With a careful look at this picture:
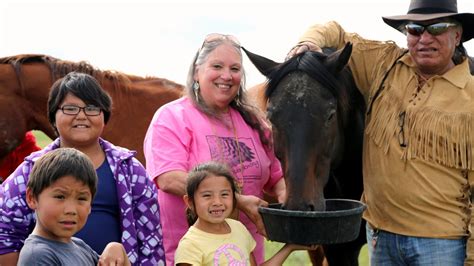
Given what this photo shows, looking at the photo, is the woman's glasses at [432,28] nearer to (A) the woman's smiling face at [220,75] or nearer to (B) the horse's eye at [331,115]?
(B) the horse's eye at [331,115]

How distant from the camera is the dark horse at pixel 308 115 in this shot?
3.49m

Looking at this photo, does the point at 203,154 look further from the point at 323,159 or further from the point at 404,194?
the point at 404,194

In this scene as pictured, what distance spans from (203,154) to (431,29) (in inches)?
53.4

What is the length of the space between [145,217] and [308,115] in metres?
0.96

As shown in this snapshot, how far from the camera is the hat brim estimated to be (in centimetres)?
371

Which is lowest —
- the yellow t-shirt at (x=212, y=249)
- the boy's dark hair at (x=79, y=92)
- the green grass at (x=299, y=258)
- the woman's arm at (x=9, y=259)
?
the green grass at (x=299, y=258)

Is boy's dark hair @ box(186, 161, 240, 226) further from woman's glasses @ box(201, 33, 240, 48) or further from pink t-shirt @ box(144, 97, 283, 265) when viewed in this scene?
woman's glasses @ box(201, 33, 240, 48)

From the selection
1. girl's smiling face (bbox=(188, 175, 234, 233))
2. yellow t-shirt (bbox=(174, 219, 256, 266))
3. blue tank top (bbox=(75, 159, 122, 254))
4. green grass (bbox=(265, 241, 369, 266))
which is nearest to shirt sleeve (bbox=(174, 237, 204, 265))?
yellow t-shirt (bbox=(174, 219, 256, 266))

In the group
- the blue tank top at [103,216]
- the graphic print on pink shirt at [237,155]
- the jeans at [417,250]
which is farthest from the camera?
the graphic print on pink shirt at [237,155]

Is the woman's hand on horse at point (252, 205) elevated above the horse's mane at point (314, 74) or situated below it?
below

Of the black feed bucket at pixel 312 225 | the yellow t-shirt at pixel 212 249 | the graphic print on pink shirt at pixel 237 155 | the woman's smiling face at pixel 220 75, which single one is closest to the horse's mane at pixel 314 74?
the woman's smiling face at pixel 220 75

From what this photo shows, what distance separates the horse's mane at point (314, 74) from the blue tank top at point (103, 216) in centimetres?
100

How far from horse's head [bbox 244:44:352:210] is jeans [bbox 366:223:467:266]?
48cm

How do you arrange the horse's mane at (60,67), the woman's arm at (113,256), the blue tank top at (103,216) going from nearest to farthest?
the woman's arm at (113,256) → the blue tank top at (103,216) → the horse's mane at (60,67)
